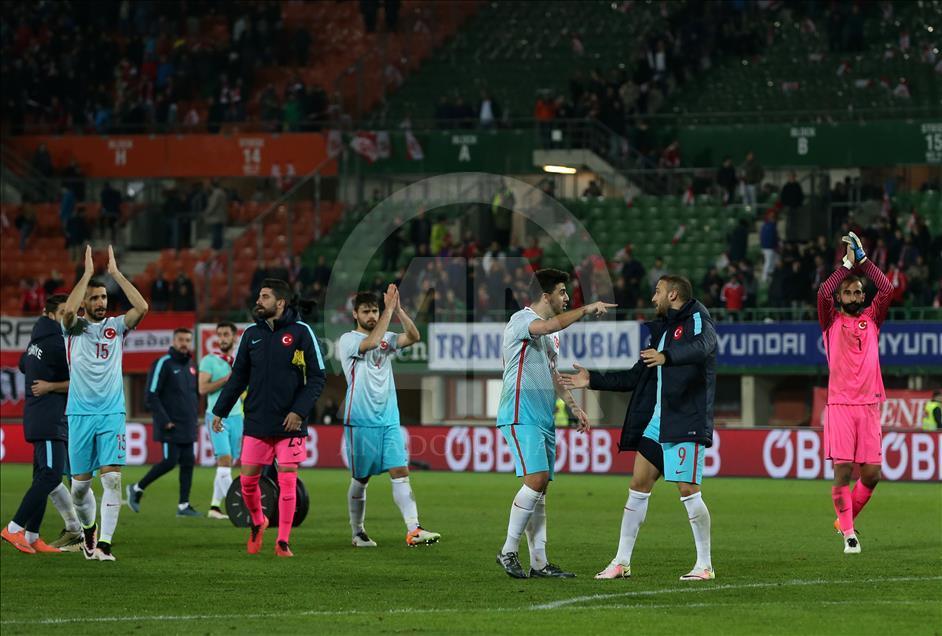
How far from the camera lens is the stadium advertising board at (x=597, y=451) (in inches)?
1057

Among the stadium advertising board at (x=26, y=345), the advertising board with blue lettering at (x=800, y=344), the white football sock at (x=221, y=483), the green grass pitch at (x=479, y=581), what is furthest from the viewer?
the stadium advertising board at (x=26, y=345)

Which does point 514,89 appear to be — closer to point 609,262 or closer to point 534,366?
point 609,262

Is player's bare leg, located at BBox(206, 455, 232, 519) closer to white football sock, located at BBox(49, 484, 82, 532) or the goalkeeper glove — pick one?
white football sock, located at BBox(49, 484, 82, 532)

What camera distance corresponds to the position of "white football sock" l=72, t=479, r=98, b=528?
14.9 m

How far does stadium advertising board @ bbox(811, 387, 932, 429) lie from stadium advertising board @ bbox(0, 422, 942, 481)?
3.93 meters

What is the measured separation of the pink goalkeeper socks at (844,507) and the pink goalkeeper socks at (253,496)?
5281mm

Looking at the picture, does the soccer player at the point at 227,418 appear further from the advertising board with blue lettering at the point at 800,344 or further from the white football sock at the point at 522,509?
the advertising board with blue lettering at the point at 800,344

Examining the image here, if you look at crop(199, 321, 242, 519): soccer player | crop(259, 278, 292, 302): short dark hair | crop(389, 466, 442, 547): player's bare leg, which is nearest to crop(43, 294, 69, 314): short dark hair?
crop(259, 278, 292, 302): short dark hair

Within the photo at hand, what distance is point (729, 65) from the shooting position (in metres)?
42.7

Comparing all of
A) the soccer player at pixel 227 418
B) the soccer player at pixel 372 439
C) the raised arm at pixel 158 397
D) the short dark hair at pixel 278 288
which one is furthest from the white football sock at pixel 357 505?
the raised arm at pixel 158 397

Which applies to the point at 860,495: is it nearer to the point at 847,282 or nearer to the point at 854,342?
the point at 854,342

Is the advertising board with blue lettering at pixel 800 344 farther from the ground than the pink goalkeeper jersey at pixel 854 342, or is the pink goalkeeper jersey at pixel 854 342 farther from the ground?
the advertising board with blue lettering at pixel 800 344

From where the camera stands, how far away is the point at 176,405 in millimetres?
19906

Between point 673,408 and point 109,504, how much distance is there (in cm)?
548
